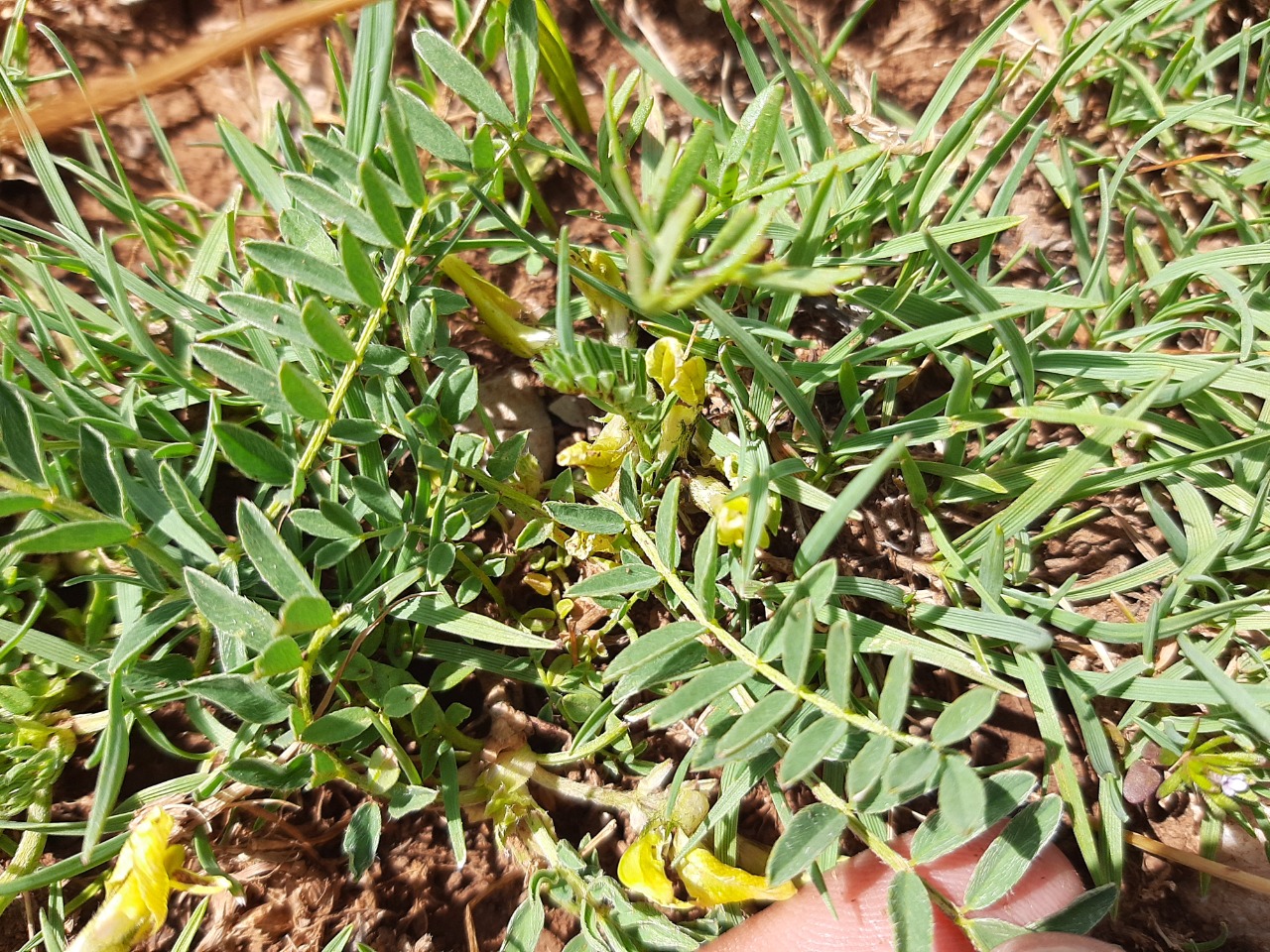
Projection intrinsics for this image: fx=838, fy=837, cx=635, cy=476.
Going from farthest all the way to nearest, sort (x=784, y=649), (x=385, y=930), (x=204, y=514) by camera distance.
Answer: (x=385, y=930)
(x=204, y=514)
(x=784, y=649)

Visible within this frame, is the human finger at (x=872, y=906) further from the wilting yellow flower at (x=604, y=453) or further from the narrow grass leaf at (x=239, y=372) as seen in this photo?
the narrow grass leaf at (x=239, y=372)

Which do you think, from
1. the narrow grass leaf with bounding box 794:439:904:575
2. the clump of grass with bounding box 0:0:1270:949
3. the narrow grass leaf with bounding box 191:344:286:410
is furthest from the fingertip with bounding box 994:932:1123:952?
the narrow grass leaf with bounding box 191:344:286:410

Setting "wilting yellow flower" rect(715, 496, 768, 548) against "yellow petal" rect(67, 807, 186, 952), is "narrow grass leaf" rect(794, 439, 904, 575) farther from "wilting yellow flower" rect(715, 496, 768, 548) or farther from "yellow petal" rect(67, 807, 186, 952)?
"yellow petal" rect(67, 807, 186, 952)

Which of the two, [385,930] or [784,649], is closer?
[784,649]

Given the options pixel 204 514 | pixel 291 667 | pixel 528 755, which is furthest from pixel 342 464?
pixel 528 755

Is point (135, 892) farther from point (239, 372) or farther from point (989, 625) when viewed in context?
point (989, 625)

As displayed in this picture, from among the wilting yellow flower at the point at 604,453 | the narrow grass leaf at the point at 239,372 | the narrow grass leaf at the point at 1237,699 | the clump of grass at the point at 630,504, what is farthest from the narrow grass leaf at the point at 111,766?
the narrow grass leaf at the point at 1237,699

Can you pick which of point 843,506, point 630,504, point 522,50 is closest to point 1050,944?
point 843,506

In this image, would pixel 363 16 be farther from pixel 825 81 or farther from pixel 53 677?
pixel 53 677
